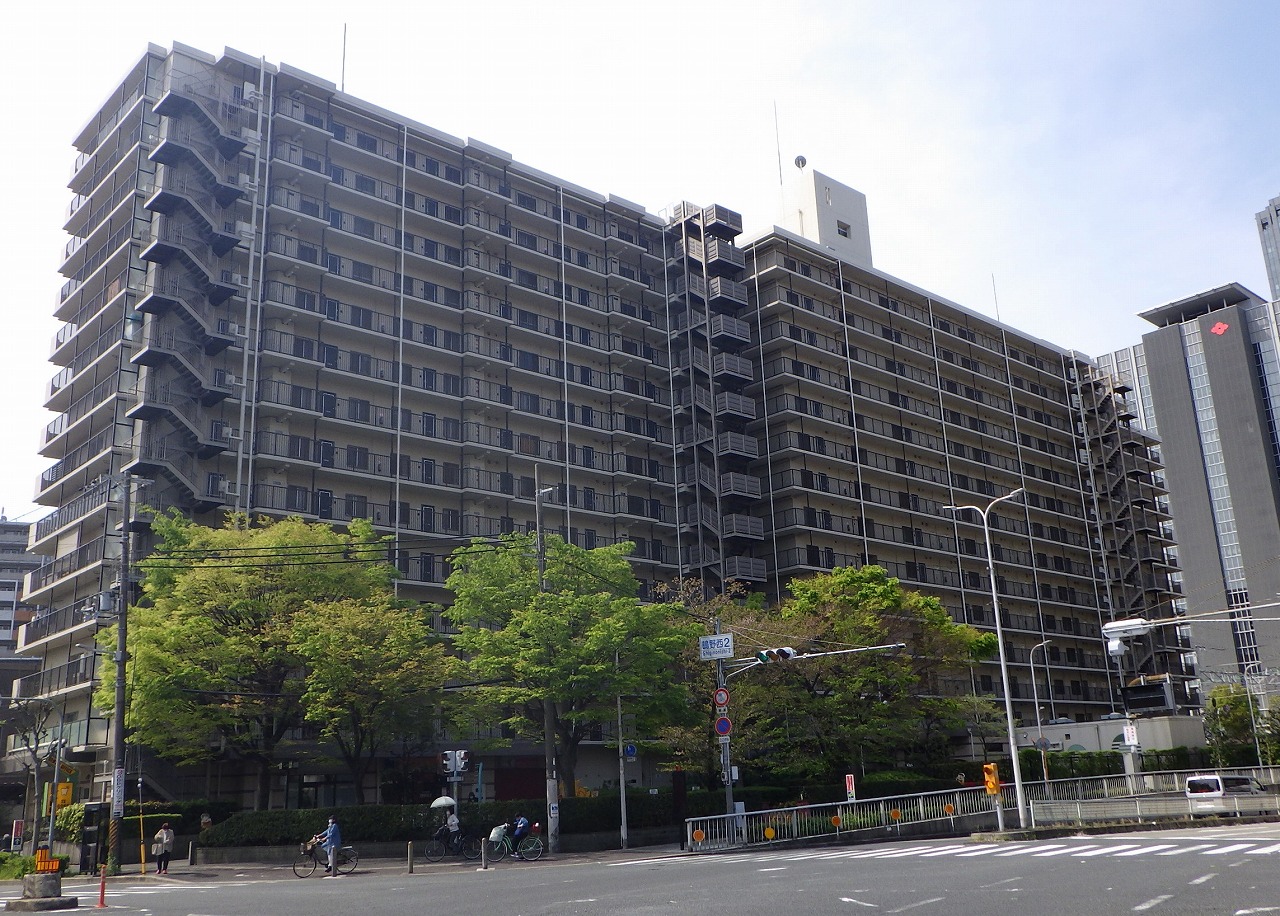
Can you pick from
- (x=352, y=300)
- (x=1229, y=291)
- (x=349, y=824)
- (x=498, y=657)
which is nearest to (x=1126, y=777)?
(x=498, y=657)

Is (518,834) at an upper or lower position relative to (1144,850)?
upper

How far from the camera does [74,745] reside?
51.2 m

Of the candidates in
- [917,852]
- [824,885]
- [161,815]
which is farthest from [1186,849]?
[161,815]

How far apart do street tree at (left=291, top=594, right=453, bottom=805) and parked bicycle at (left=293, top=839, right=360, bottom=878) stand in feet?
18.6

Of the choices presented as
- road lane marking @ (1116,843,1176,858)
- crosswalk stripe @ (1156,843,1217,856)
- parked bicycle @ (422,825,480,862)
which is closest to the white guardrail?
parked bicycle @ (422,825,480,862)

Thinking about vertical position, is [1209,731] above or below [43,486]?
below

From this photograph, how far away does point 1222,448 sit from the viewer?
162 m

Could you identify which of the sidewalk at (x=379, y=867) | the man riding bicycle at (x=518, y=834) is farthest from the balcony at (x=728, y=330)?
the man riding bicycle at (x=518, y=834)

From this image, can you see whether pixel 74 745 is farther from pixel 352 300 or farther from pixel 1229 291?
pixel 1229 291

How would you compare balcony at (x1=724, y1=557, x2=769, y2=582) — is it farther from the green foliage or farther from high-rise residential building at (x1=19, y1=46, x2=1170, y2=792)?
the green foliage

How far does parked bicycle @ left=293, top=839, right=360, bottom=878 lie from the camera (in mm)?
36062

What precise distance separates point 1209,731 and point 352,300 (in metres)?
61.9

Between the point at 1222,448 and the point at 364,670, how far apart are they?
153 m

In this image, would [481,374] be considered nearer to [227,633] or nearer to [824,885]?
[227,633]
